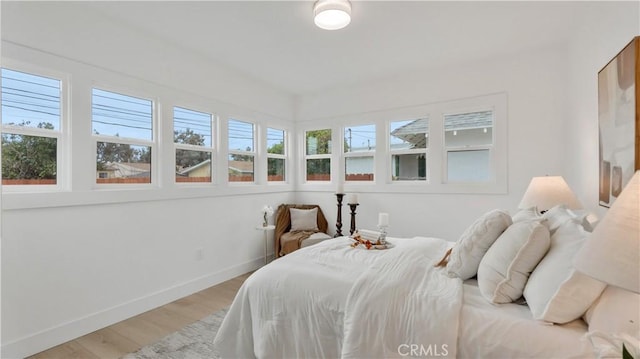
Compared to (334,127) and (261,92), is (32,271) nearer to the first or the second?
(261,92)

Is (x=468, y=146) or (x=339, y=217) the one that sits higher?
(x=468, y=146)

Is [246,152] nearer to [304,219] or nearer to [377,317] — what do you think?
[304,219]

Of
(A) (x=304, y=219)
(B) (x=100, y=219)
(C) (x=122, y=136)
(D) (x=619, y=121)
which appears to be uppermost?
(C) (x=122, y=136)

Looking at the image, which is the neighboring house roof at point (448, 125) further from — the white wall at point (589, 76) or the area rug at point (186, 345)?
the area rug at point (186, 345)

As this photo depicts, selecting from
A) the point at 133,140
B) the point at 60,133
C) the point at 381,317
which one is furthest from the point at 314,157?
the point at 381,317

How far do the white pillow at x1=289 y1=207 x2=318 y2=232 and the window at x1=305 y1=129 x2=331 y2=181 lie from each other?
26.7 inches

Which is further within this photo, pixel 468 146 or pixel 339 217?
pixel 339 217

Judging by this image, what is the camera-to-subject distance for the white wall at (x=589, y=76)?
1754 mm

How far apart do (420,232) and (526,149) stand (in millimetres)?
1544

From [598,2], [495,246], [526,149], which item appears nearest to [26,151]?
[495,246]

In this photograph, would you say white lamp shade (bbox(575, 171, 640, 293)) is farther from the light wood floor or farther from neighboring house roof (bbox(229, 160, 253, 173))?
neighboring house roof (bbox(229, 160, 253, 173))

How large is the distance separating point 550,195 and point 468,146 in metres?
1.48

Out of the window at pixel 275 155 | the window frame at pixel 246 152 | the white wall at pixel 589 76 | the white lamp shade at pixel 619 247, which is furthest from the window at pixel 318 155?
the white lamp shade at pixel 619 247

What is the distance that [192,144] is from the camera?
3.38 m
